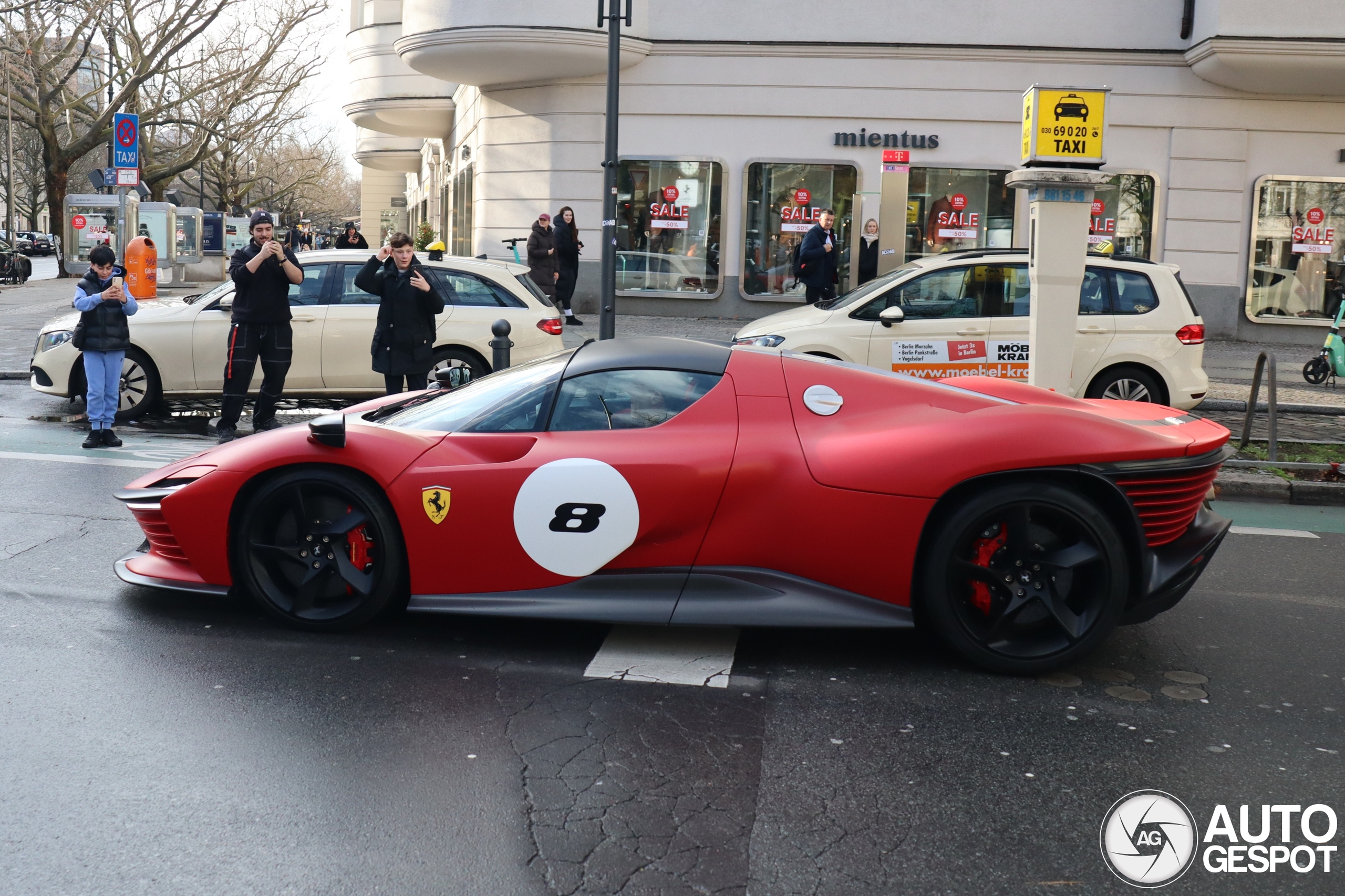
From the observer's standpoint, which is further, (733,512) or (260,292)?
(260,292)

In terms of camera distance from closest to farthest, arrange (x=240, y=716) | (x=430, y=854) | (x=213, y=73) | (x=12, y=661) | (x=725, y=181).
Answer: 1. (x=430, y=854)
2. (x=240, y=716)
3. (x=12, y=661)
4. (x=725, y=181)
5. (x=213, y=73)

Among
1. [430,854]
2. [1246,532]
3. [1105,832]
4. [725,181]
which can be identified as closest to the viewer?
[430,854]

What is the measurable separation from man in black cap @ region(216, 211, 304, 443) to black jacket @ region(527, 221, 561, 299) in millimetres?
8505

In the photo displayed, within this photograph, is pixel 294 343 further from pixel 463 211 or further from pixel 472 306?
pixel 463 211

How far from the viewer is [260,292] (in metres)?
9.75

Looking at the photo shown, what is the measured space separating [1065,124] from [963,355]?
241 centimetres

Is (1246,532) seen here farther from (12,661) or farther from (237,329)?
(237,329)

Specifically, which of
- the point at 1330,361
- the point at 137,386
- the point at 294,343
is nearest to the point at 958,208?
the point at 1330,361

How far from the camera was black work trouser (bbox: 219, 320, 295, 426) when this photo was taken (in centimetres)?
980

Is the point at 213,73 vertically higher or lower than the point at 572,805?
higher

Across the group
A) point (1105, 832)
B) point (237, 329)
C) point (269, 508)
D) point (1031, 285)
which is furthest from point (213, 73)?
point (1105, 832)

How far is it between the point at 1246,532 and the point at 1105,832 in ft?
15.1

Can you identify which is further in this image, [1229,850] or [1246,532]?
[1246,532]

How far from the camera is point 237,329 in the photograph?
983 centimetres
